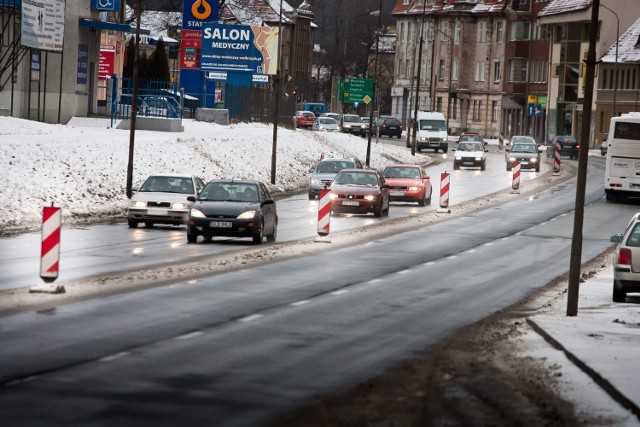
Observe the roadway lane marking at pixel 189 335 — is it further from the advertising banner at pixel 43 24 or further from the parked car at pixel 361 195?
the advertising banner at pixel 43 24

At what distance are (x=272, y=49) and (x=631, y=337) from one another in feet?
271

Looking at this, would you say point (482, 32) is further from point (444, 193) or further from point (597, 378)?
point (597, 378)

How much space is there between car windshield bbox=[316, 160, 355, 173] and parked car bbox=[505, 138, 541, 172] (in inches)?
1024

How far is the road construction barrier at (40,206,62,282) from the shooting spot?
22266 mm

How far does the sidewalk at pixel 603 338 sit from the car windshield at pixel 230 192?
10334 millimetres

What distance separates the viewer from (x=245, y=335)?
706 inches

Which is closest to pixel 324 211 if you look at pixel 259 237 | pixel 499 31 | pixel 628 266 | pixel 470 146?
pixel 259 237

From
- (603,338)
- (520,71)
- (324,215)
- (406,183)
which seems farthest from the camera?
(520,71)

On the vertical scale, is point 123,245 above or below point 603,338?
below

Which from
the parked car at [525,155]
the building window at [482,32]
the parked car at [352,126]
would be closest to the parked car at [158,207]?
the parked car at [525,155]

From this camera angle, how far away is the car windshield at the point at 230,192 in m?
34.2

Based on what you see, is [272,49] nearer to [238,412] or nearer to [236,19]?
[236,19]

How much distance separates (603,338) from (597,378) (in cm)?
371

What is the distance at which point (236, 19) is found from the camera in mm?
158125
